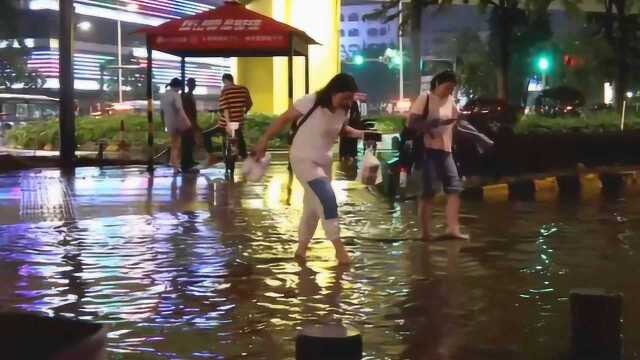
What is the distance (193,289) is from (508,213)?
241 inches

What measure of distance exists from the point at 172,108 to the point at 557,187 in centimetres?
670

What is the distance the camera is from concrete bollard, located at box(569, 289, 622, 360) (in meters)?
5.35

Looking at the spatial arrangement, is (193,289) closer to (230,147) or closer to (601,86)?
(230,147)

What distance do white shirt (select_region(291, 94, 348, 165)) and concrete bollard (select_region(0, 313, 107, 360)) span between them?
16.4 ft

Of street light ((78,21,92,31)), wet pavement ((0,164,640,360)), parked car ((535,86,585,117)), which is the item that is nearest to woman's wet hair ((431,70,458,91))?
wet pavement ((0,164,640,360))

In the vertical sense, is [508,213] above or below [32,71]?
below

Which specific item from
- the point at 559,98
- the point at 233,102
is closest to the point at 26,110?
the point at 233,102

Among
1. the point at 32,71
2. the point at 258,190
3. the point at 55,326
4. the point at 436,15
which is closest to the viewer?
the point at 55,326

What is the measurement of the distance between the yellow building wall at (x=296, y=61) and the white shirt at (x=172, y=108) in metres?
9.88

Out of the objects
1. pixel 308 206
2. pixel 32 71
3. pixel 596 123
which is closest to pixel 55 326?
pixel 308 206

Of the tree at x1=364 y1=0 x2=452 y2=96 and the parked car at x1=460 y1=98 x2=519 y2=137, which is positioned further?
the tree at x1=364 y1=0 x2=452 y2=96

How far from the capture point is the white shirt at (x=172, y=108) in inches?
653

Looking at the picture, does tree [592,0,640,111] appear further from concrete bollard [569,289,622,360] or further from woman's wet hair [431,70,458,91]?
concrete bollard [569,289,622,360]

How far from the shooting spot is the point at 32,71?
121 feet
